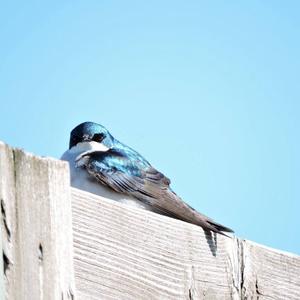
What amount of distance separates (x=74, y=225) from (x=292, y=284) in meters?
0.60

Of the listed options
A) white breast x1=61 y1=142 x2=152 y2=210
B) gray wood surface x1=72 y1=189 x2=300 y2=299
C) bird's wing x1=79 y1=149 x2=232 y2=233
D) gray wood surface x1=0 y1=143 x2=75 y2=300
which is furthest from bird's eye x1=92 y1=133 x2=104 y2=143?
gray wood surface x1=0 y1=143 x2=75 y2=300

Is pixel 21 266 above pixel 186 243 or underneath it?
underneath

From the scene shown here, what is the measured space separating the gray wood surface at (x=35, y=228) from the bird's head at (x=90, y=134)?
9.19 ft

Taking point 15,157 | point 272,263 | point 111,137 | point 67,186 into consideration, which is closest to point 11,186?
point 15,157

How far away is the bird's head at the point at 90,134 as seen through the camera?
4.02 m

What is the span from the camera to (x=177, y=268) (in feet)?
4.96

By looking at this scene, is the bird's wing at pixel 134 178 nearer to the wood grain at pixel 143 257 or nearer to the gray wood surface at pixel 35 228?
the wood grain at pixel 143 257

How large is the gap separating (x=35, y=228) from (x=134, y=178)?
220 cm

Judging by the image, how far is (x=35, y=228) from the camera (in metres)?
1.13

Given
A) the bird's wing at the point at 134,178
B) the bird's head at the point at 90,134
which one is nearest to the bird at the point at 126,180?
the bird's wing at the point at 134,178

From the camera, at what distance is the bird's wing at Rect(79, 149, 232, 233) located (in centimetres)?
310

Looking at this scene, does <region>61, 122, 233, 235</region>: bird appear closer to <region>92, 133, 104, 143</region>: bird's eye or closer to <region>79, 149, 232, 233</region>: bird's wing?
<region>79, 149, 232, 233</region>: bird's wing

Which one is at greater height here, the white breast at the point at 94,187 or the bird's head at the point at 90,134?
the bird's head at the point at 90,134

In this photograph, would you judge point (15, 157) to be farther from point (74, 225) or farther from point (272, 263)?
point (272, 263)
